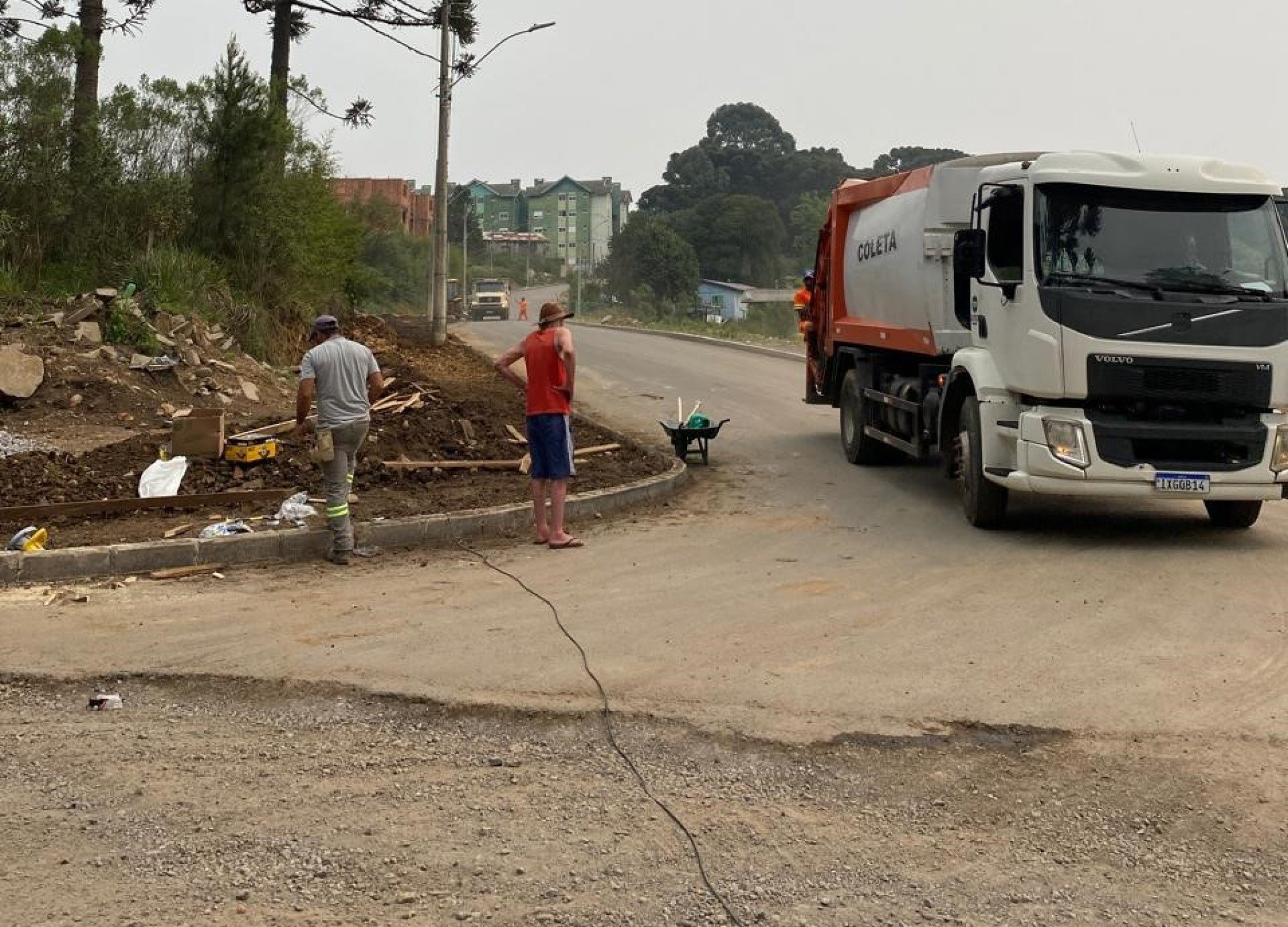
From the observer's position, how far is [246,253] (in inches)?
894

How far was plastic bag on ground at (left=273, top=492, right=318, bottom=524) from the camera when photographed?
981 cm

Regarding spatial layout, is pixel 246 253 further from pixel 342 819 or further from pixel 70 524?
pixel 342 819

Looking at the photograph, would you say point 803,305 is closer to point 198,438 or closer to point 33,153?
point 198,438

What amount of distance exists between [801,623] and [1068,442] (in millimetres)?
3156

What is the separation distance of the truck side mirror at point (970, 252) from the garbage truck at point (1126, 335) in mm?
16

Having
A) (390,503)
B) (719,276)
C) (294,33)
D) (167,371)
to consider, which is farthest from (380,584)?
(719,276)

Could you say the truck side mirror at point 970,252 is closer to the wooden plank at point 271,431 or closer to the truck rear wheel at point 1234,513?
the truck rear wheel at point 1234,513

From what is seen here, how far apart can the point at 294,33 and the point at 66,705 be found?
24056 mm

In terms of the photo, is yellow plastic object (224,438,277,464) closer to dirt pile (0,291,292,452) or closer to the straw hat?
dirt pile (0,291,292,452)

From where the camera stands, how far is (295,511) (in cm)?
991

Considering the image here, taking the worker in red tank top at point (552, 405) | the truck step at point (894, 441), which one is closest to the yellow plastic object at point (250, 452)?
the worker in red tank top at point (552, 405)

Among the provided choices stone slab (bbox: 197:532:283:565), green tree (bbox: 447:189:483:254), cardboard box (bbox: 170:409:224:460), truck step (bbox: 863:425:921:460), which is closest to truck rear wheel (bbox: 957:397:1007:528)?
truck step (bbox: 863:425:921:460)

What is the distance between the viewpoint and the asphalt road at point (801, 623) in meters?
5.89

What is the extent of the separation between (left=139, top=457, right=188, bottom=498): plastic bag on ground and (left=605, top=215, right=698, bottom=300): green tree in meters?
73.3
